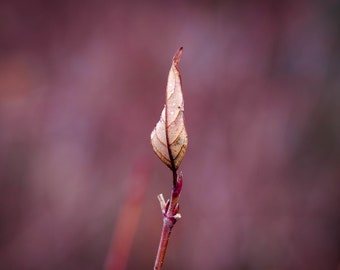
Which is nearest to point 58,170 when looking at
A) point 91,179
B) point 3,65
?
point 91,179

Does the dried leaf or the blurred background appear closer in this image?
the dried leaf

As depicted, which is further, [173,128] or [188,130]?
[188,130]

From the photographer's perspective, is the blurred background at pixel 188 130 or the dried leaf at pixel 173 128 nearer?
the dried leaf at pixel 173 128

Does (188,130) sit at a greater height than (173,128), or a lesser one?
greater

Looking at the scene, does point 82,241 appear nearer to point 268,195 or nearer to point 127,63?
point 268,195
